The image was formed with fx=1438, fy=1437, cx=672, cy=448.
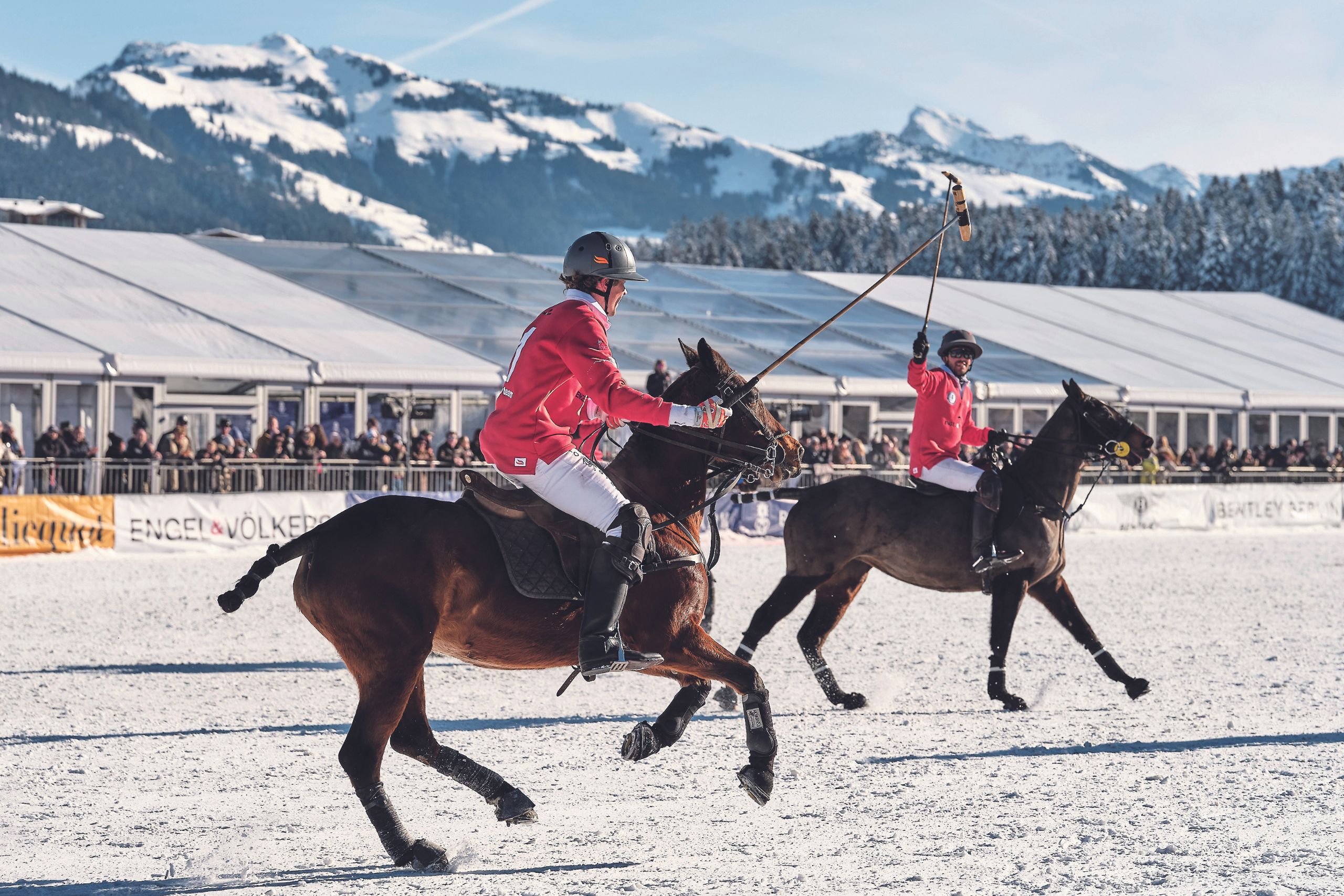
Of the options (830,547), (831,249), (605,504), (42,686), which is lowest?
(42,686)

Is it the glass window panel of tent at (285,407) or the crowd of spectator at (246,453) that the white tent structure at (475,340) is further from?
the crowd of spectator at (246,453)

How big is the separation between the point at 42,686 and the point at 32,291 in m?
20.3

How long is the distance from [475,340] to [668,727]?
25.4 m

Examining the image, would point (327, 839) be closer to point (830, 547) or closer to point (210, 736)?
point (210, 736)

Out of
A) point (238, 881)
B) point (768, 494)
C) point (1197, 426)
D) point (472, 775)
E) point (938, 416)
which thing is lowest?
point (238, 881)

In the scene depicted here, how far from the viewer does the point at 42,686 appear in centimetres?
1003

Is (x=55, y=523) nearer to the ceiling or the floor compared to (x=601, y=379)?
nearer to the floor

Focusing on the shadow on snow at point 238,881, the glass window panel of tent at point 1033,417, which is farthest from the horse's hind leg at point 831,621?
the glass window panel of tent at point 1033,417

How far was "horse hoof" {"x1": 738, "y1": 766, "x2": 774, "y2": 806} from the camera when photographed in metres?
5.99

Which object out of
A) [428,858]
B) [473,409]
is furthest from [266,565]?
[473,409]

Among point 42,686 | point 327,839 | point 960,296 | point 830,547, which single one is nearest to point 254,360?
point 42,686

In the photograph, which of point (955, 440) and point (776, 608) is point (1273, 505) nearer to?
point (955, 440)

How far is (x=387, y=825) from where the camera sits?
556cm

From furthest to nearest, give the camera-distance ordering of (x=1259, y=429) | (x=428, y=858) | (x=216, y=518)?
(x=1259, y=429) → (x=216, y=518) → (x=428, y=858)
